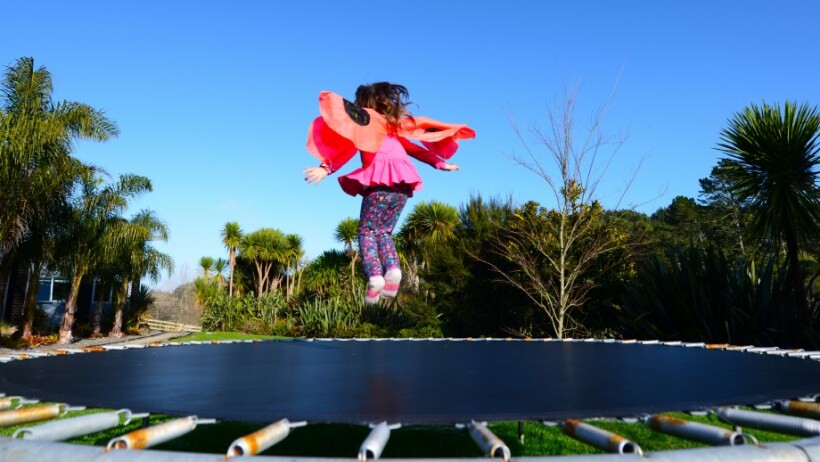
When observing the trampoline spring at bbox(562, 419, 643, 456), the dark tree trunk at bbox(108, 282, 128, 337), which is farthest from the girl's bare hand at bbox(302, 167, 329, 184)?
the dark tree trunk at bbox(108, 282, 128, 337)

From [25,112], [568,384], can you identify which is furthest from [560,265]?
[25,112]

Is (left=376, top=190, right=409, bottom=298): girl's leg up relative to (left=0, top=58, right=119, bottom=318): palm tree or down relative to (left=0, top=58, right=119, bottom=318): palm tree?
down

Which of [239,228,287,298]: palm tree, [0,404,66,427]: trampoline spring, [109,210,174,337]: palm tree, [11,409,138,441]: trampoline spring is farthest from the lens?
[239,228,287,298]: palm tree

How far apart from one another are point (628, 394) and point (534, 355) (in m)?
1.29

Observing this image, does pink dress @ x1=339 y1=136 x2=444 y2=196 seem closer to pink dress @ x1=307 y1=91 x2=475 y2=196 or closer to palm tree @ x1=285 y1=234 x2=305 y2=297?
pink dress @ x1=307 y1=91 x2=475 y2=196

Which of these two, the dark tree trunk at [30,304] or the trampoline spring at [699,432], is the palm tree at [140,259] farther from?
the trampoline spring at [699,432]

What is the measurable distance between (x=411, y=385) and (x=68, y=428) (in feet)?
2.72

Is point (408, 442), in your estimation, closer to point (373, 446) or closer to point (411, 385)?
point (411, 385)

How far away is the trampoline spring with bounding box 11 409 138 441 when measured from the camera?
831mm

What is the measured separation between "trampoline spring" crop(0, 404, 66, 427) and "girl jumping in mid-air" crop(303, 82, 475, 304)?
4.15ft

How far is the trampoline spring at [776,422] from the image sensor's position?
878mm

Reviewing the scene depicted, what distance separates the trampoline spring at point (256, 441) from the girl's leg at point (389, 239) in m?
1.34

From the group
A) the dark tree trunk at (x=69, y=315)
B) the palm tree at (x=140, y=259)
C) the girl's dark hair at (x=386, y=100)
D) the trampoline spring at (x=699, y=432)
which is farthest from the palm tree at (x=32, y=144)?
the trampoline spring at (x=699, y=432)

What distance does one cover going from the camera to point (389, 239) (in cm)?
237
